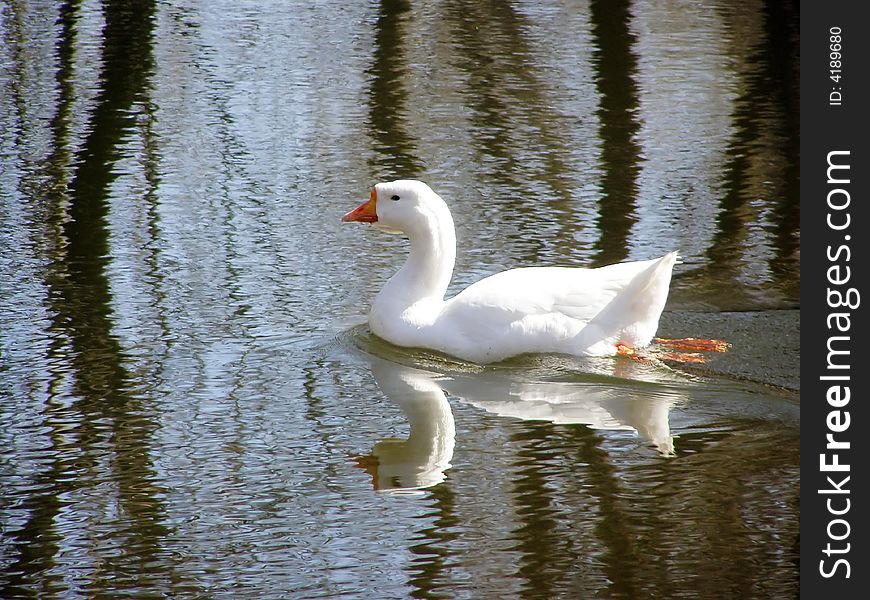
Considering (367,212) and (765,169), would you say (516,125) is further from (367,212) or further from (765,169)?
(367,212)

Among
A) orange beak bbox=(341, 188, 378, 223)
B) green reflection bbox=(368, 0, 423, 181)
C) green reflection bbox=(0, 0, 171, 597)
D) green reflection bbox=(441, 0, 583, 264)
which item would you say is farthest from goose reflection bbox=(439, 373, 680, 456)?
green reflection bbox=(368, 0, 423, 181)

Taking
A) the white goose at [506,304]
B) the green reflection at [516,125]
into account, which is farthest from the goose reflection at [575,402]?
the green reflection at [516,125]

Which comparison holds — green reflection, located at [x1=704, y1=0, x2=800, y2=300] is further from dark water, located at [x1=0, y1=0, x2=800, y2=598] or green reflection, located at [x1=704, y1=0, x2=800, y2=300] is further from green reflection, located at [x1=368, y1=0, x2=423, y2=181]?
green reflection, located at [x1=368, y1=0, x2=423, y2=181]

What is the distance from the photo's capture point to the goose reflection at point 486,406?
20.6 ft

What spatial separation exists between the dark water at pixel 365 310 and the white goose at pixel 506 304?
14cm

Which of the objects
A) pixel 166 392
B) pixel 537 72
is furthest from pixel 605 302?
pixel 537 72

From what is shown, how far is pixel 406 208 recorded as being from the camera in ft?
26.1

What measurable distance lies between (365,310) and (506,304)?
120 centimetres

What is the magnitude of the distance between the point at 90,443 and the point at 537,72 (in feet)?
28.4

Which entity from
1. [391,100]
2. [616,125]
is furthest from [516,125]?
[391,100]

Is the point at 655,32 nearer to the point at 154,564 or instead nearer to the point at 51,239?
the point at 51,239

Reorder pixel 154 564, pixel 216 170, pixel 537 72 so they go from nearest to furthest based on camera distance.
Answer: pixel 154 564 → pixel 216 170 → pixel 537 72

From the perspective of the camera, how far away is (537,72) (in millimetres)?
14031

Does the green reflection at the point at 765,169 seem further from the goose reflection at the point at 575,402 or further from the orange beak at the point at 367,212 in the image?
the orange beak at the point at 367,212
